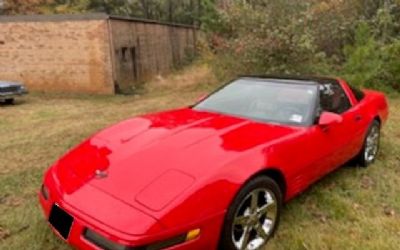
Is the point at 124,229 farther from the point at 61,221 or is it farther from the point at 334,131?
the point at 334,131

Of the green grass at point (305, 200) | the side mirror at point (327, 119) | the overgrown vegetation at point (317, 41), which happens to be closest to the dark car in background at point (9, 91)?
the green grass at point (305, 200)

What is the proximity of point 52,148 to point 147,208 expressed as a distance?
420cm

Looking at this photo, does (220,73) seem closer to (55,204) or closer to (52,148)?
(52,148)

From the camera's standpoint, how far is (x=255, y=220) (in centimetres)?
330

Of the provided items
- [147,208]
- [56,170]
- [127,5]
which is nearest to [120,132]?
[56,170]

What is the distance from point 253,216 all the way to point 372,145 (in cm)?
288

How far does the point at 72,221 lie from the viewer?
2.83 meters

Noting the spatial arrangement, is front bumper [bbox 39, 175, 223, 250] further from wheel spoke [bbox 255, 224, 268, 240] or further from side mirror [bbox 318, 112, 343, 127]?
side mirror [bbox 318, 112, 343, 127]

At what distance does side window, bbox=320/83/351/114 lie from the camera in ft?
14.5

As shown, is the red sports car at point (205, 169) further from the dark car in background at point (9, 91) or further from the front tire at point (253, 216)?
the dark car in background at point (9, 91)

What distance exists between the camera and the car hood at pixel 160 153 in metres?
2.89

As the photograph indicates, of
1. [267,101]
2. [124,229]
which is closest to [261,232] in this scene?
[124,229]

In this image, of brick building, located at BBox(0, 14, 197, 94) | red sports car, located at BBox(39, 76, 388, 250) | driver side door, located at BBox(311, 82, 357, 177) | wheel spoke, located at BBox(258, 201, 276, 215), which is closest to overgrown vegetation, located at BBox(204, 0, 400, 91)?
brick building, located at BBox(0, 14, 197, 94)

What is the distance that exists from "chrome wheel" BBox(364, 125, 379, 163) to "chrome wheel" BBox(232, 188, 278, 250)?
93.7 inches
